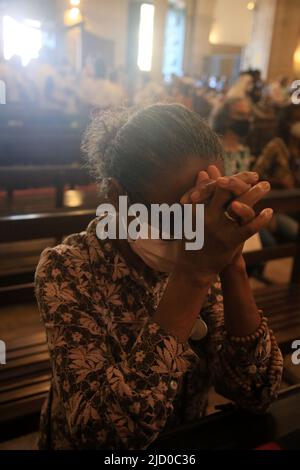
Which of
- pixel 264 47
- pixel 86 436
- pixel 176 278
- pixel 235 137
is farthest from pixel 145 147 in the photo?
pixel 264 47

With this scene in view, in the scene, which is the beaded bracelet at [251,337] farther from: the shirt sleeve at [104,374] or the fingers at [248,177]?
the fingers at [248,177]

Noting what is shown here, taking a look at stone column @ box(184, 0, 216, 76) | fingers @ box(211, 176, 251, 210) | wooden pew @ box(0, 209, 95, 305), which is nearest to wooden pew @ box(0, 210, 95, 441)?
wooden pew @ box(0, 209, 95, 305)

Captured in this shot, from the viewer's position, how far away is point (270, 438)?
933mm

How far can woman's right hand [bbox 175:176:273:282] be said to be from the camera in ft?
2.27

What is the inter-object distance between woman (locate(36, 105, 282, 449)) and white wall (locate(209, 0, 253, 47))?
17749 millimetres

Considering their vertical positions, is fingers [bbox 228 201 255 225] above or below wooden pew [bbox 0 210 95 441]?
above

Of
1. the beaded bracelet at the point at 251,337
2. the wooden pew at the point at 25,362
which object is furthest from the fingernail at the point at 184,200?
the wooden pew at the point at 25,362

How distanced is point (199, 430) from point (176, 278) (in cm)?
37

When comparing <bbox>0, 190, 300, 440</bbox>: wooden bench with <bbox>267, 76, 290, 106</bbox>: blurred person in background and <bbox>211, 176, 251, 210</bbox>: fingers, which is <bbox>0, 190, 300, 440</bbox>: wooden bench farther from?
<bbox>267, 76, 290, 106</bbox>: blurred person in background

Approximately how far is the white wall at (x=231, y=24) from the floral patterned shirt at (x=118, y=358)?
17769 mm

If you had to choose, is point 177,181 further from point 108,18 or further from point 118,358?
point 108,18

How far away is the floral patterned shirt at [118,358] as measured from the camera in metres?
0.78

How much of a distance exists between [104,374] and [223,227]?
1.13 ft

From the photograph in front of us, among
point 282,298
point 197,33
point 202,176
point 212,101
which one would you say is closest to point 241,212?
point 202,176
